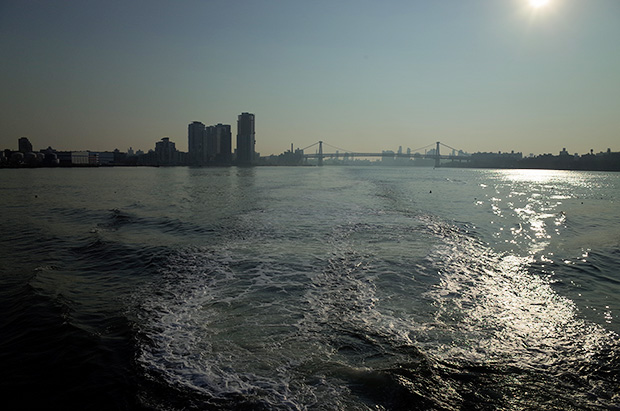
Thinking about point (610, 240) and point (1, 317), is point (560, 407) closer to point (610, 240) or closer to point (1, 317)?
point (1, 317)

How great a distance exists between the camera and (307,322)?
5398mm

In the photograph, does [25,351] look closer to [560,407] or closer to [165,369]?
[165,369]

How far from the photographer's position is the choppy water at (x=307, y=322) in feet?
12.1

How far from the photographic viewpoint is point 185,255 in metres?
9.50

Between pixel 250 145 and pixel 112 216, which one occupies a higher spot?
pixel 250 145

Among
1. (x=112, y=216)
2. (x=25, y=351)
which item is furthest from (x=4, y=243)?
(x=25, y=351)

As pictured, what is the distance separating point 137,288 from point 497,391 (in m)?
6.47

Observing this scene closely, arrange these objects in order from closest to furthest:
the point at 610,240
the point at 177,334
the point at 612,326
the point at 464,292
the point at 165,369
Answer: the point at 165,369, the point at 177,334, the point at 612,326, the point at 464,292, the point at 610,240

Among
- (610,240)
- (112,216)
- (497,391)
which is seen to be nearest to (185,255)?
(497,391)

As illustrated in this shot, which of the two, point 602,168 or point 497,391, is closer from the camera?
point 497,391

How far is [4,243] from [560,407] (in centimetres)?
1427

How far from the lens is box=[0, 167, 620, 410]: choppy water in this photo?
369cm

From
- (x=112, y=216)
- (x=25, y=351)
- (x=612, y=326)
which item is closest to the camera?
(x=25, y=351)

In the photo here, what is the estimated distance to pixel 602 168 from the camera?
13162 centimetres
